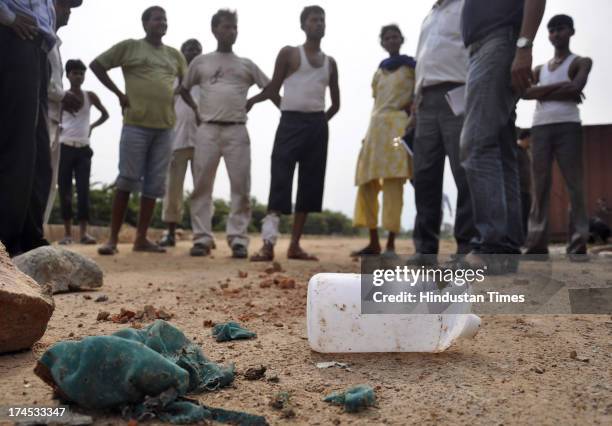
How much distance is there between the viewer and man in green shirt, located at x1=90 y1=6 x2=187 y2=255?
489cm

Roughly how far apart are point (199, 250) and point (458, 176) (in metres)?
2.44

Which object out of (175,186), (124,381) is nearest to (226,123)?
(175,186)

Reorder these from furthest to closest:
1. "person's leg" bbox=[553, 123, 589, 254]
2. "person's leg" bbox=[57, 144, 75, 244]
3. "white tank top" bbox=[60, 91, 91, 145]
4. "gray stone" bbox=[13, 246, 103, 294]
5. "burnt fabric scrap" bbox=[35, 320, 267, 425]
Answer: "white tank top" bbox=[60, 91, 91, 145], "person's leg" bbox=[57, 144, 75, 244], "person's leg" bbox=[553, 123, 589, 254], "gray stone" bbox=[13, 246, 103, 294], "burnt fabric scrap" bbox=[35, 320, 267, 425]

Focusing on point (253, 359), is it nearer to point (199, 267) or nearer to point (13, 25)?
point (13, 25)

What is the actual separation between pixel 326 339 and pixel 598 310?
1.21m

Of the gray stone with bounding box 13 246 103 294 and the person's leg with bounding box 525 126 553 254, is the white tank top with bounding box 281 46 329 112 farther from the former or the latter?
the gray stone with bounding box 13 246 103 294

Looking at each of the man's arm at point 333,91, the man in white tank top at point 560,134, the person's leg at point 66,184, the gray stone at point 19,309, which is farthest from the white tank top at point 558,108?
the person's leg at point 66,184

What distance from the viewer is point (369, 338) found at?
163 centimetres

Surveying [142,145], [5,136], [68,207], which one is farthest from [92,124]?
[5,136]

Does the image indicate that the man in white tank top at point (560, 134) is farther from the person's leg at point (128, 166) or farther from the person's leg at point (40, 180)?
the person's leg at point (40, 180)

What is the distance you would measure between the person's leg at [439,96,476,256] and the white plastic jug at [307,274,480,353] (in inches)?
75.8

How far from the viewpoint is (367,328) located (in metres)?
1.63

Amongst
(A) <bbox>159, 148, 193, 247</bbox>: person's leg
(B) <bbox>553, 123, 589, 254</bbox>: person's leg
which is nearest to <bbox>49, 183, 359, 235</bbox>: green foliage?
(A) <bbox>159, 148, 193, 247</bbox>: person's leg

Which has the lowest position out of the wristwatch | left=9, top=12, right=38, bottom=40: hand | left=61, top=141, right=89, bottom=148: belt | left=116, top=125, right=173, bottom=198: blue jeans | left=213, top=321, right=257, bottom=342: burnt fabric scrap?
left=213, top=321, right=257, bottom=342: burnt fabric scrap
